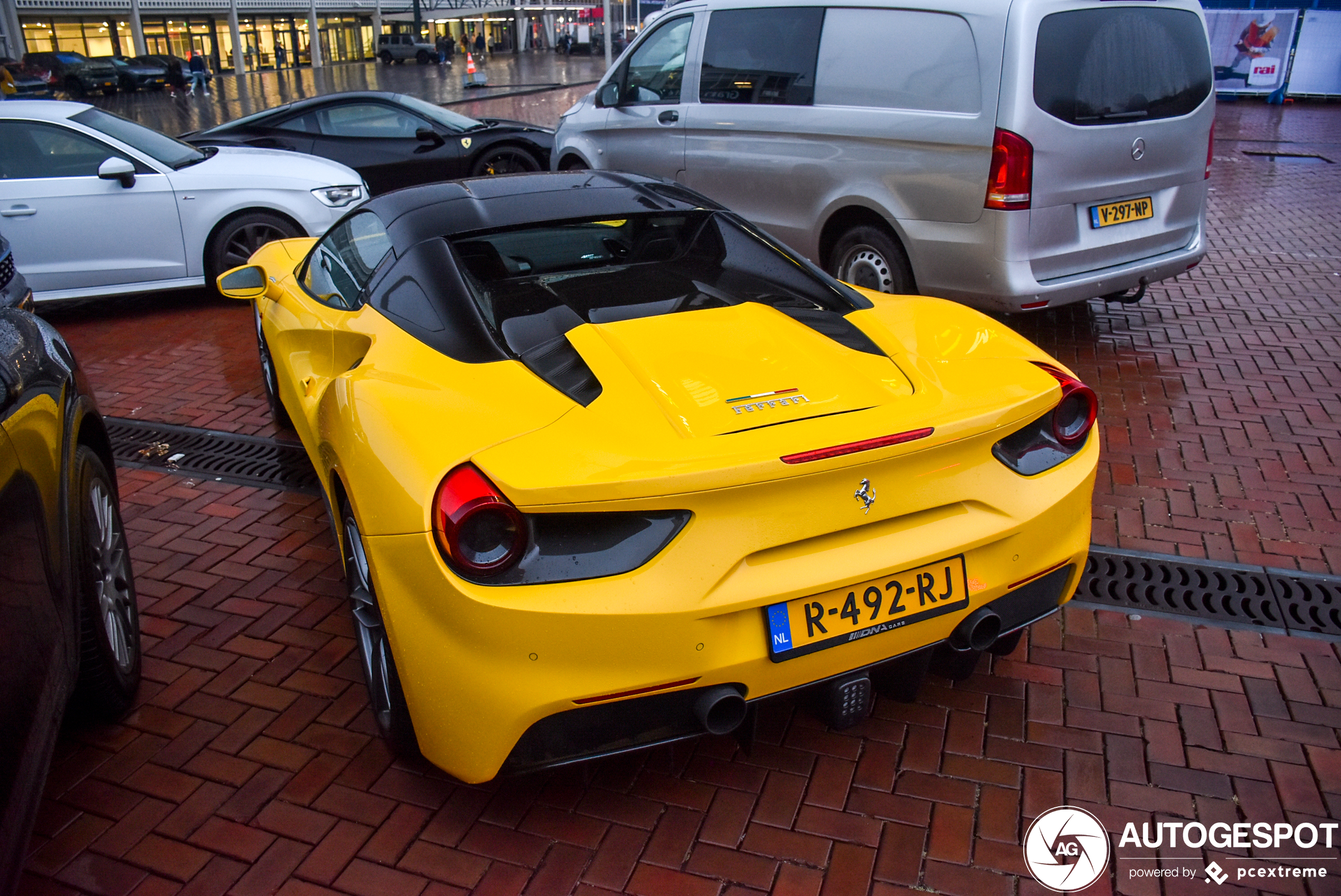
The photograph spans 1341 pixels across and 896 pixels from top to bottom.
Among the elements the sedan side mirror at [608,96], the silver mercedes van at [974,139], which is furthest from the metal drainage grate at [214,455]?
the sedan side mirror at [608,96]

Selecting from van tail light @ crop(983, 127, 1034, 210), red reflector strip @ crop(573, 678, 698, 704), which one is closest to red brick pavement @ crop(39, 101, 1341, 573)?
van tail light @ crop(983, 127, 1034, 210)

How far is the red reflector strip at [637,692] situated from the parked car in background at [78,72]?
37.8 m

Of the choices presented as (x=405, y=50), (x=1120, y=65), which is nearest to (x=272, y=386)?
(x=1120, y=65)

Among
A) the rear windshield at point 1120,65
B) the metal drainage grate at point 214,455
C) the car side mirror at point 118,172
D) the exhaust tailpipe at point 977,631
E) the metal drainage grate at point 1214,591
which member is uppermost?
the rear windshield at point 1120,65

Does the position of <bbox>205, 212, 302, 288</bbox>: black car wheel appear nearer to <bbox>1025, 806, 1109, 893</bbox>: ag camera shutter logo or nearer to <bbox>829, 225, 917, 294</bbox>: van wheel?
<bbox>829, 225, 917, 294</bbox>: van wheel

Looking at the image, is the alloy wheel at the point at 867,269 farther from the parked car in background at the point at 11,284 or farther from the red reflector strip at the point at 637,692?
the parked car in background at the point at 11,284

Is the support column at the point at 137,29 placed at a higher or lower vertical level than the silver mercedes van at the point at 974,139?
higher

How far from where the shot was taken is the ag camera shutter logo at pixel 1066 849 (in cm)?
213

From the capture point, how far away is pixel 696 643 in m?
1.99

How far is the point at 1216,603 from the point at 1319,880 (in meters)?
1.19

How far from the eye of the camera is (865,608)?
83.6 inches

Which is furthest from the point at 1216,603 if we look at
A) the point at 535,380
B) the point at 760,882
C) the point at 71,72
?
the point at 71,72

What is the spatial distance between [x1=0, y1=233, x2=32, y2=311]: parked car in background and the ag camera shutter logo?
4.16 m

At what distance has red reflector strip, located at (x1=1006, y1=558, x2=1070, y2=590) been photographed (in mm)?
2320
